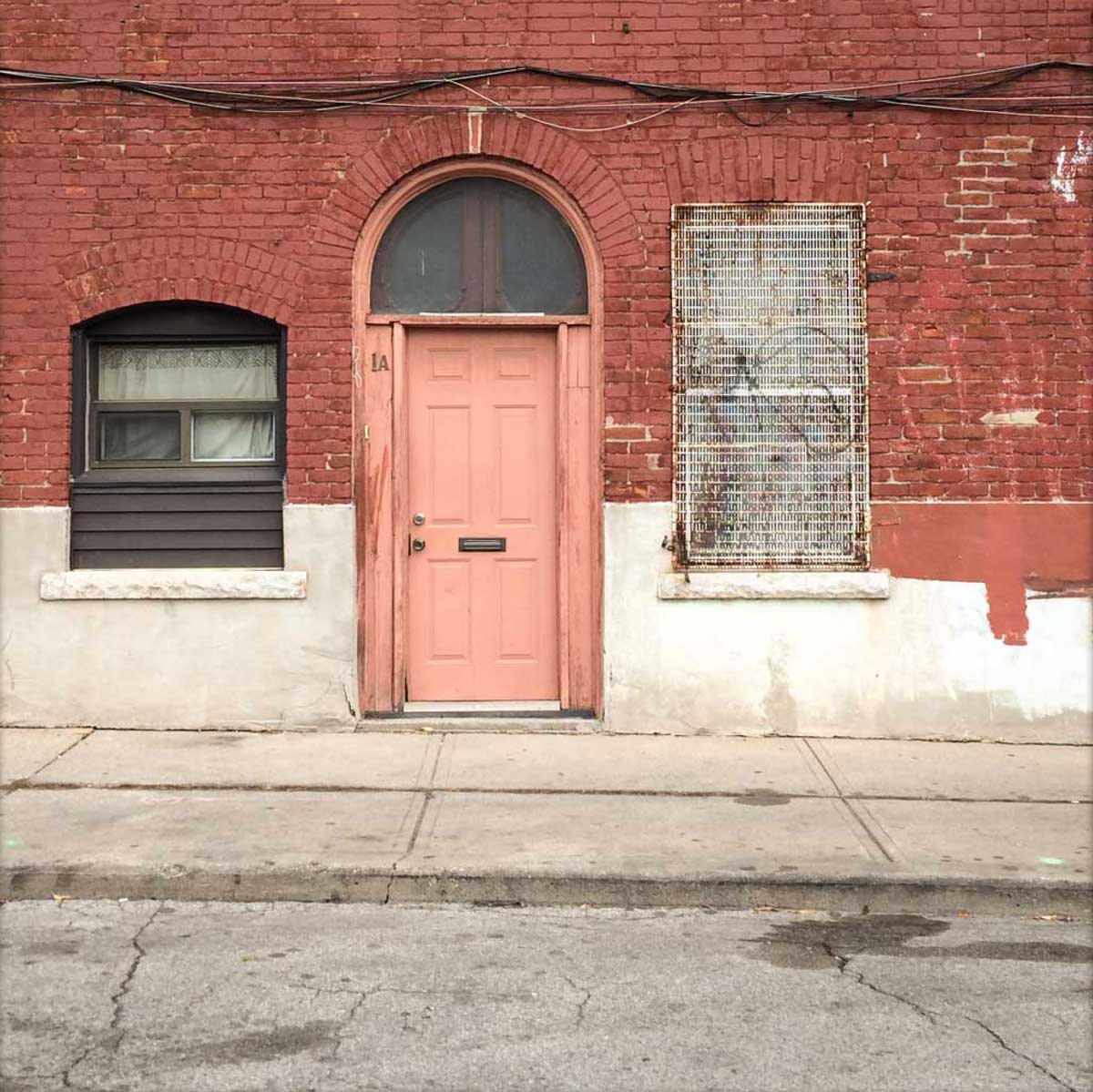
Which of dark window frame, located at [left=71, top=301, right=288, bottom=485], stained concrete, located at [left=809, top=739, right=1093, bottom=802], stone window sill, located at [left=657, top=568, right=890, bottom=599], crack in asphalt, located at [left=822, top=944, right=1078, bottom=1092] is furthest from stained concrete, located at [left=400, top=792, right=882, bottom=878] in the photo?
dark window frame, located at [left=71, top=301, right=288, bottom=485]

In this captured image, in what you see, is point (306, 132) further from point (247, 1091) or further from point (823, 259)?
point (247, 1091)

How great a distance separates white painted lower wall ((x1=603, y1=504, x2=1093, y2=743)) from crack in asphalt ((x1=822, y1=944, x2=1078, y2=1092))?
3658 mm

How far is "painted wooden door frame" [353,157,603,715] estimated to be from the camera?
29.5ft

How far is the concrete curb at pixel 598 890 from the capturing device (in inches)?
230

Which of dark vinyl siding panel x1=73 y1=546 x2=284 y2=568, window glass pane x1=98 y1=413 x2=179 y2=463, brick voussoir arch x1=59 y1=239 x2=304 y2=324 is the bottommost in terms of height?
dark vinyl siding panel x1=73 y1=546 x2=284 y2=568

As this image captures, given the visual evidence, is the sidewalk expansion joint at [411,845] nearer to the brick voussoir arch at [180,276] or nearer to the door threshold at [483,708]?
the door threshold at [483,708]

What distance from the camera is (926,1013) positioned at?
4.52 metres

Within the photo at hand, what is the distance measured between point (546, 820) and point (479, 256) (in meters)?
4.02

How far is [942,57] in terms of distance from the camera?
8891mm

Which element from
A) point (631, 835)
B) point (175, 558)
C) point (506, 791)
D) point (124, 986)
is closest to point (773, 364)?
point (506, 791)

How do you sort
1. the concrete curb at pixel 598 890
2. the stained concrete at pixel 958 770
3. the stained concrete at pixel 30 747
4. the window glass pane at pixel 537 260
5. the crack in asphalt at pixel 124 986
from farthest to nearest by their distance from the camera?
the window glass pane at pixel 537 260 → the stained concrete at pixel 30 747 → the stained concrete at pixel 958 770 → the concrete curb at pixel 598 890 → the crack in asphalt at pixel 124 986

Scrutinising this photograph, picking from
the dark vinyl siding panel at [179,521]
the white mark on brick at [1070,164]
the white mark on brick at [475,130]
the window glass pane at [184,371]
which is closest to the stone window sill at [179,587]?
the dark vinyl siding panel at [179,521]

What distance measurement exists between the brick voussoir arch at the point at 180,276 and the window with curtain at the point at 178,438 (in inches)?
5.9

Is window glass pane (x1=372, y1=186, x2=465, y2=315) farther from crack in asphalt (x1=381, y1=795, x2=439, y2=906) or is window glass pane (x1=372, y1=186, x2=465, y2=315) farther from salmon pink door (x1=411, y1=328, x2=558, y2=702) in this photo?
crack in asphalt (x1=381, y1=795, x2=439, y2=906)
